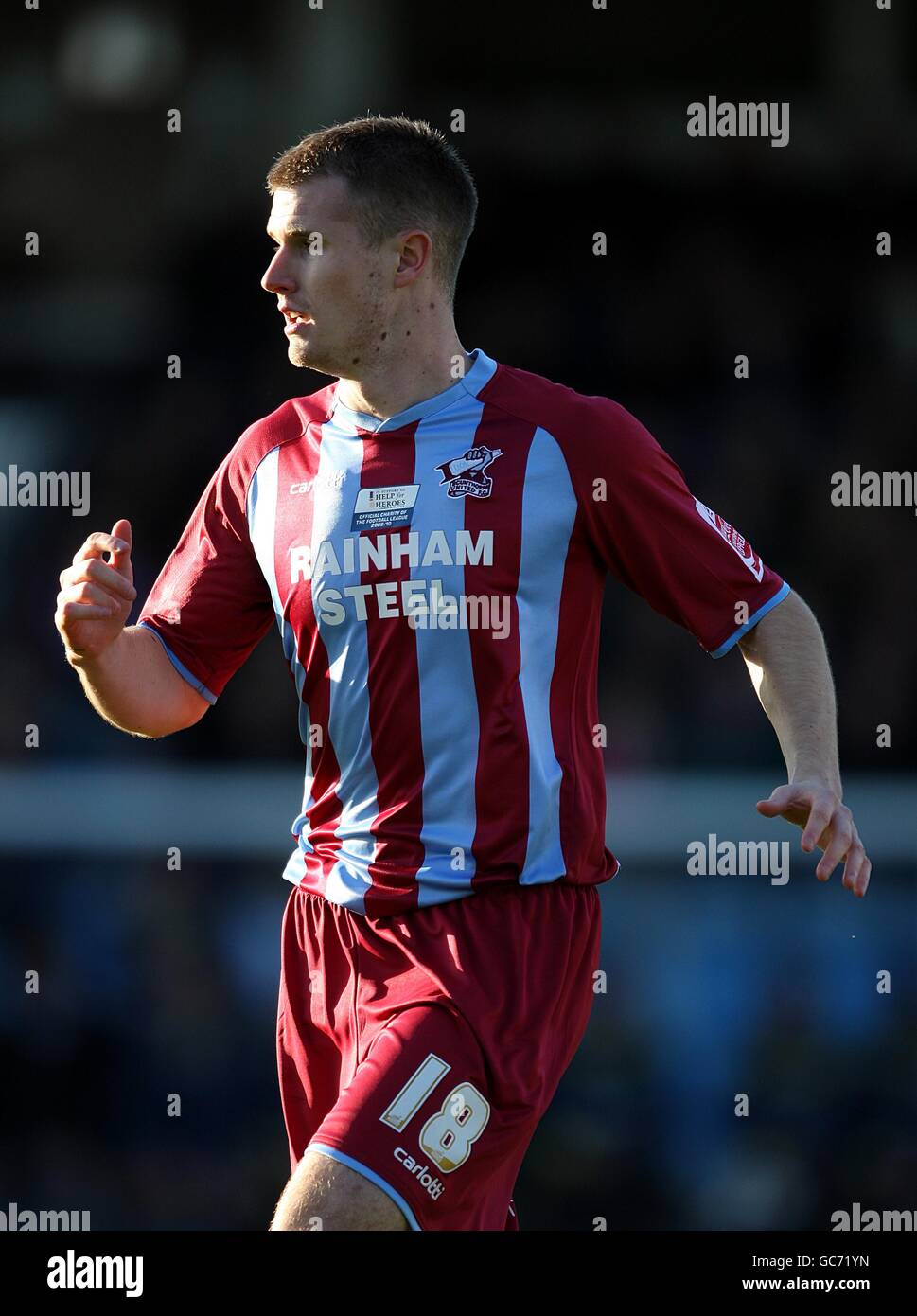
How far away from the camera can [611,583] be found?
7023mm

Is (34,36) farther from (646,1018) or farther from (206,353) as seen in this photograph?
(646,1018)

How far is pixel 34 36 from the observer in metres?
7.64

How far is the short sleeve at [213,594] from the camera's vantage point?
3.25 meters

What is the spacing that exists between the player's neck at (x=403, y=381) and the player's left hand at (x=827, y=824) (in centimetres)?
98

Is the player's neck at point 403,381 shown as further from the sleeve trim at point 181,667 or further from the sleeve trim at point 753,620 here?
the sleeve trim at point 753,620

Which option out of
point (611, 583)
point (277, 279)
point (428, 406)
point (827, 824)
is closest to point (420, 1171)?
point (827, 824)

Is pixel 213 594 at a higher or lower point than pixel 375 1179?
higher

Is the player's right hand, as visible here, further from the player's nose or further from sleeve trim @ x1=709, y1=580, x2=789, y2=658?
sleeve trim @ x1=709, y1=580, x2=789, y2=658

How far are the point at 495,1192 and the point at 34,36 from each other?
247 inches

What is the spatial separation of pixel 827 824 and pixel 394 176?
142 centimetres

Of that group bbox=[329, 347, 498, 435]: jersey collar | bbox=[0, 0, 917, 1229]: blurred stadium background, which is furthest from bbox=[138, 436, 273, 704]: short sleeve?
bbox=[0, 0, 917, 1229]: blurred stadium background

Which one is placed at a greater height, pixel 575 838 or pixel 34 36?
pixel 34 36

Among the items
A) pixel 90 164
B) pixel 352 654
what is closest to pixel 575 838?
pixel 352 654

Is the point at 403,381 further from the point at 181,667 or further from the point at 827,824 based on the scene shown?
the point at 827,824
